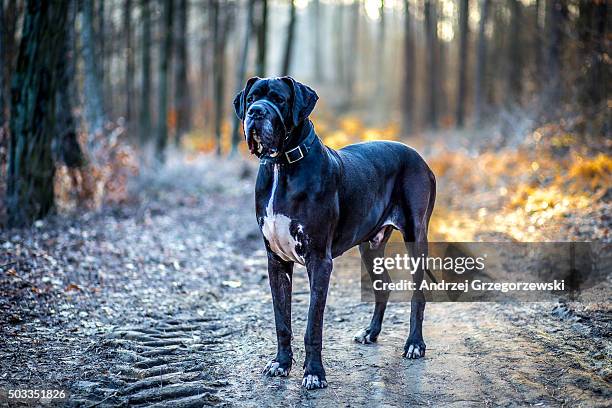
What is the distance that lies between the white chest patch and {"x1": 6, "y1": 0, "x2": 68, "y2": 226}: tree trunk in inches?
227

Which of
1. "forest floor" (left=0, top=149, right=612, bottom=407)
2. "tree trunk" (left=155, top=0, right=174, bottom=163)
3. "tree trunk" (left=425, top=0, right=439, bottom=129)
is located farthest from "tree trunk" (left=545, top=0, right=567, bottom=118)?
"tree trunk" (left=425, top=0, right=439, bottom=129)

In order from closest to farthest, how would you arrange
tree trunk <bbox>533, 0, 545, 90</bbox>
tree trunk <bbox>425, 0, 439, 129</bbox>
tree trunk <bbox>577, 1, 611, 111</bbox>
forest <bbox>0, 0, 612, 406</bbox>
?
forest <bbox>0, 0, 612, 406</bbox> → tree trunk <bbox>577, 1, 611, 111</bbox> → tree trunk <bbox>533, 0, 545, 90</bbox> → tree trunk <bbox>425, 0, 439, 129</bbox>

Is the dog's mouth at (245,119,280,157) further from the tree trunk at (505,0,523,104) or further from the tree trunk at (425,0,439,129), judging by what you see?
the tree trunk at (425,0,439,129)

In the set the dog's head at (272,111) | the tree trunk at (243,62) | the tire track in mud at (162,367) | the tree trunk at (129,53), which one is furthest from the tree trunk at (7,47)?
the tree trunk at (243,62)

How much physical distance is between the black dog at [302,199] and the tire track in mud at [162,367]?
66 cm

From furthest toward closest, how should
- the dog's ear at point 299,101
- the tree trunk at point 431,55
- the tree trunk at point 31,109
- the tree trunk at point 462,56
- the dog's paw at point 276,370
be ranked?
the tree trunk at point 431,55 → the tree trunk at point 462,56 → the tree trunk at point 31,109 → the dog's paw at point 276,370 → the dog's ear at point 299,101

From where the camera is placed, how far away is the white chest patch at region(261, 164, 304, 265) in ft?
16.5

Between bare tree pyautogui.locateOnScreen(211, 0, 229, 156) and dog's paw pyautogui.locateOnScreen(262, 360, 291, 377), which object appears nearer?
dog's paw pyautogui.locateOnScreen(262, 360, 291, 377)

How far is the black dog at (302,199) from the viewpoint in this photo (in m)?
4.90

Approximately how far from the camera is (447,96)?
4288cm

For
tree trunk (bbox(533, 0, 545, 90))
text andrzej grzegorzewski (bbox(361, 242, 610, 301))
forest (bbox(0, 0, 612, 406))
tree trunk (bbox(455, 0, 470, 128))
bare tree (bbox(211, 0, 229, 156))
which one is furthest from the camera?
tree trunk (bbox(455, 0, 470, 128))

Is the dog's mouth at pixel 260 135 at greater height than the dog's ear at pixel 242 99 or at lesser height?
lesser

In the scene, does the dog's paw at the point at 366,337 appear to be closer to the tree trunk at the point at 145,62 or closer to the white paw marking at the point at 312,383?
the white paw marking at the point at 312,383

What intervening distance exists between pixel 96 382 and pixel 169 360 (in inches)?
27.4
